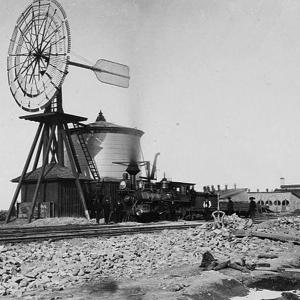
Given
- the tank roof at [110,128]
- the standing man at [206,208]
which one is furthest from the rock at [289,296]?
the tank roof at [110,128]

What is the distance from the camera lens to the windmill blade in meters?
27.0

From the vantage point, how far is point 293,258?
1191 cm

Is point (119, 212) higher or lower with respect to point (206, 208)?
lower

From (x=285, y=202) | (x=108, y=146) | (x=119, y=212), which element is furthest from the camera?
(x=285, y=202)

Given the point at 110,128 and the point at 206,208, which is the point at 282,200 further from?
the point at 206,208

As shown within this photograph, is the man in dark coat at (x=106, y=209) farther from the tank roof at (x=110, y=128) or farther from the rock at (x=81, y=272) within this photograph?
the rock at (x=81, y=272)

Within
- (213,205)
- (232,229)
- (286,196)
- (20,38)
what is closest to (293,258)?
(232,229)

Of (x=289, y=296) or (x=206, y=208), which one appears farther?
(x=206, y=208)

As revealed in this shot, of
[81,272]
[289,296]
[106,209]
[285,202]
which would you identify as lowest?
[289,296]

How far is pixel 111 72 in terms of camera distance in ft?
94.5

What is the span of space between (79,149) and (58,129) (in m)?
7.45

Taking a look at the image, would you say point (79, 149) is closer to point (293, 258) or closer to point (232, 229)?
point (232, 229)

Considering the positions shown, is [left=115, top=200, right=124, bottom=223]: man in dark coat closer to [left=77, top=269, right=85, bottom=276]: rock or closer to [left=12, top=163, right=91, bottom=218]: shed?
[left=12, top=163, right=91, bottom=218]: shed

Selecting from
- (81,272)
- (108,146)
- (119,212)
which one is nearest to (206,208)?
(119,212)
